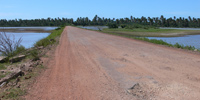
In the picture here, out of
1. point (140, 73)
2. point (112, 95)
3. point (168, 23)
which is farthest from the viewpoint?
point (168, 23)

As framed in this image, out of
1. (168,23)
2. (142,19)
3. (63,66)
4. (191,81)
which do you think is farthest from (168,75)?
(142,19)

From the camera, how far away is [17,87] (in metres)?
6.45

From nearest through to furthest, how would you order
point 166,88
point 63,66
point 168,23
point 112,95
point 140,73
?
point 112,95, point 166,88, point 140,73, point 63,66, point 168,23

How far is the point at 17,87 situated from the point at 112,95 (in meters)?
3.11

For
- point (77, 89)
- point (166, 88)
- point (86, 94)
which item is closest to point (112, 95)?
point (86, 94)

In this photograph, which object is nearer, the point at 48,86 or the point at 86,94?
the point at 86,94

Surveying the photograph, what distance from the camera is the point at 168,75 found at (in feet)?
24.2

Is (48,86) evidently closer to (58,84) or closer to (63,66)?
(58,84)

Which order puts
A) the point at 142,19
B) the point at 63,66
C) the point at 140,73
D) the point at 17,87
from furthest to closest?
the point at 142,19 < the point at 63,66 < the point at 140,73 < the point at 17,87

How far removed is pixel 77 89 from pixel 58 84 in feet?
2.96

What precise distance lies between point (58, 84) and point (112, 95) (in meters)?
2.11

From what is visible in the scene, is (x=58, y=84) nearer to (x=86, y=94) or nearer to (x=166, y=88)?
(x=86, y=94)

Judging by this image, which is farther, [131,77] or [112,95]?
[131,77]

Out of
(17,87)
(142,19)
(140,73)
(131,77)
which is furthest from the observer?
(142,19)
